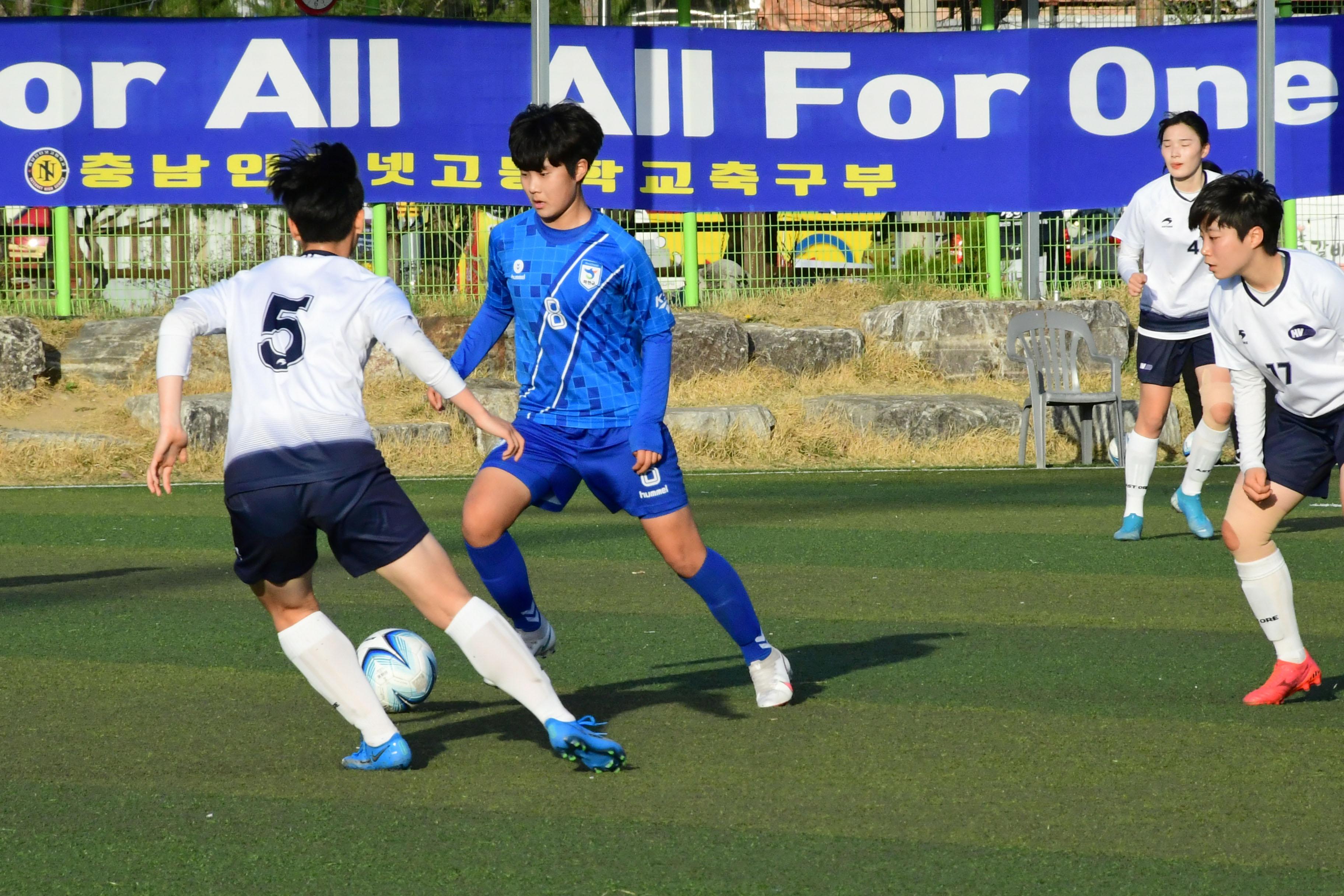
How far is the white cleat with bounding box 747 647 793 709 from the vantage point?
5281 mm

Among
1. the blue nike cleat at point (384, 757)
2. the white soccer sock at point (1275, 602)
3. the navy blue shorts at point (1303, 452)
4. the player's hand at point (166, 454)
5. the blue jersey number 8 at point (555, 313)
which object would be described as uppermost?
the blue jersey number 8 at point (555, 313)

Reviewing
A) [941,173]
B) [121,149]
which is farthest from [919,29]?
[121,149]

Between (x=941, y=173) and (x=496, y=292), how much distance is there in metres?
12.0

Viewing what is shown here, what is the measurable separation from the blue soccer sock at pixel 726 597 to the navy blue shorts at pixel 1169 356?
414cm

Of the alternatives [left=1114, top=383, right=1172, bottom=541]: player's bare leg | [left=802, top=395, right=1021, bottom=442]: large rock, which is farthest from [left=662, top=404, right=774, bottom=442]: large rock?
[left=1114, top=383, right=1172, bottom=541]: player's bare leg

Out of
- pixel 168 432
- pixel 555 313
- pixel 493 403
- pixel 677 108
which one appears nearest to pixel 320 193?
pixel 168 432

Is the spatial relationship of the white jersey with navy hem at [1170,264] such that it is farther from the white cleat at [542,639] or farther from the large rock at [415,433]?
the large rock at [415,433]

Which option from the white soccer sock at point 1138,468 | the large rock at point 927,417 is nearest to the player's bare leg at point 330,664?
the white soccer sock at point 1138,468

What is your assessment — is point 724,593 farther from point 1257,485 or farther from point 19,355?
point 19,355

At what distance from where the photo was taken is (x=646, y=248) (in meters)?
16.2

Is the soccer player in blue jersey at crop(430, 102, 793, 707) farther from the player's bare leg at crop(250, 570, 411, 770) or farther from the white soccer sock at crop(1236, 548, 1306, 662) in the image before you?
the white soccer sock at crop(1236, 548, 1306, 662)

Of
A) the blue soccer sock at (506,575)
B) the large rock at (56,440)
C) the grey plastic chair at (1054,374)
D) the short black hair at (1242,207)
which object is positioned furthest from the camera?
the large rock at (56,440)

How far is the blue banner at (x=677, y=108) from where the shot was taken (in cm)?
1560

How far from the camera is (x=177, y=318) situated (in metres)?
4.16
